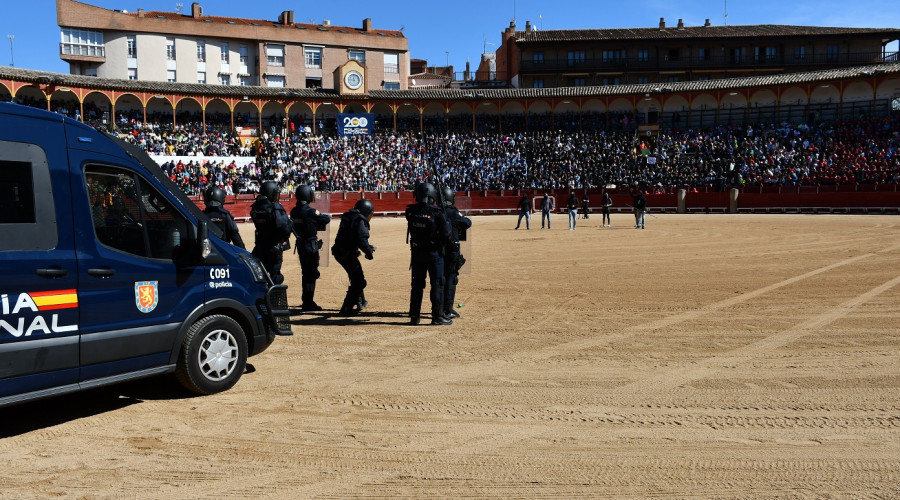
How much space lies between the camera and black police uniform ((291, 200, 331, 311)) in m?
11.1

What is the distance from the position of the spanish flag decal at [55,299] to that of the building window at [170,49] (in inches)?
2422

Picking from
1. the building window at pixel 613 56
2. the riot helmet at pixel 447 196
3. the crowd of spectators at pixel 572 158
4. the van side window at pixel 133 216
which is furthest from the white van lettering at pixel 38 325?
the building window at pixel 613 56

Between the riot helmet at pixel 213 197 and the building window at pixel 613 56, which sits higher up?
the building window at pixel 613 56

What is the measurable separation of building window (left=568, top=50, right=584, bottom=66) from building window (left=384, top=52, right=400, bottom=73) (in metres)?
16.6

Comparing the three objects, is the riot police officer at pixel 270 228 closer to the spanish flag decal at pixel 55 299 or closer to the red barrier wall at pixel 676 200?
the spanish flag decal at pixel 55 299

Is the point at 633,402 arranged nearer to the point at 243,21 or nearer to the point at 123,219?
the point at 123,219

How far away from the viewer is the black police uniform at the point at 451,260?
1026 centimetres

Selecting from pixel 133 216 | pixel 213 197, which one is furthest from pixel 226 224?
pixel 133 216

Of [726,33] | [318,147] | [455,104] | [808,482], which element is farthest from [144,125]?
[726,33]

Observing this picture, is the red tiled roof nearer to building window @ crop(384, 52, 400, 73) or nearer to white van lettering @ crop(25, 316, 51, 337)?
building window @ crop(384, 52, 400, 73)

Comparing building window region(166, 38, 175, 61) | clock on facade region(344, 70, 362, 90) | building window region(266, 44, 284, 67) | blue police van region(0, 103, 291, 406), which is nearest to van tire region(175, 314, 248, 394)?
blue police van region(0, 103, 291, 406)

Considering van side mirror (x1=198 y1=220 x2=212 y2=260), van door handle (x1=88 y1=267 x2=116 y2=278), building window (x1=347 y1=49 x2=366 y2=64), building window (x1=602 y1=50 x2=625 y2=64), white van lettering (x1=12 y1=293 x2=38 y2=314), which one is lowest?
white van lettering (x1=12 y1=293 x2=38 y2=314)

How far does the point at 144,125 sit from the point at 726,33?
50.6m

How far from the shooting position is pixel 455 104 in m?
54.9
